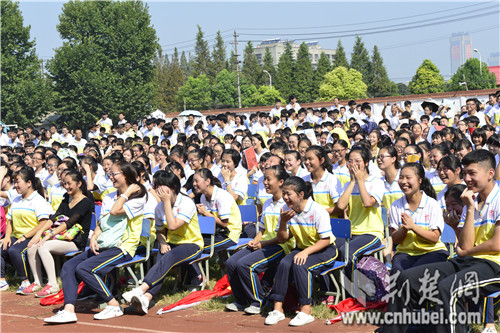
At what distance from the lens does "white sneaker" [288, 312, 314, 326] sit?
18.4 feet

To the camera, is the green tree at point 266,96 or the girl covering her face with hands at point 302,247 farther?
the green tree at point 266,96

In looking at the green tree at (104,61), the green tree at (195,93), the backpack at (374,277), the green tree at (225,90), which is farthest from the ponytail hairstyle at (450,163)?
the green tree at (195,93)

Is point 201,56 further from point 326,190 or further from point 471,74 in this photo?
point 326,190

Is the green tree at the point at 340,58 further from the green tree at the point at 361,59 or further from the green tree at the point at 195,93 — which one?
the green tree at the point at 195,93

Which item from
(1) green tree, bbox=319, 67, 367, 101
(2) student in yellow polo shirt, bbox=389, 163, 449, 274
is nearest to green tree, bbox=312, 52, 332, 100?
(1) green tree, bbox=319, 67, 367, 101

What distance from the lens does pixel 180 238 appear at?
22.3ft

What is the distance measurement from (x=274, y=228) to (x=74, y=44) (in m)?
35.1

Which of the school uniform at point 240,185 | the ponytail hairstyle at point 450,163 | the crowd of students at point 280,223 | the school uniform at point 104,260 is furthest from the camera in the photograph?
the school uniform at point 240,185

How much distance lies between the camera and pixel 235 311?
20.6ft

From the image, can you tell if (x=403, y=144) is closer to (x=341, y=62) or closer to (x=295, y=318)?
(x=295, y=318)

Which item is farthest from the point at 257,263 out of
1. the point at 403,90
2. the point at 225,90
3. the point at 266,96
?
the point at 403,90

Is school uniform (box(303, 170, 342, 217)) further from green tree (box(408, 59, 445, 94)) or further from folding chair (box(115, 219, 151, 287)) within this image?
green tree (box(408, 59, 445, 94))

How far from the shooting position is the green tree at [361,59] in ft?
196

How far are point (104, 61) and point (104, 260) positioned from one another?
114ft
